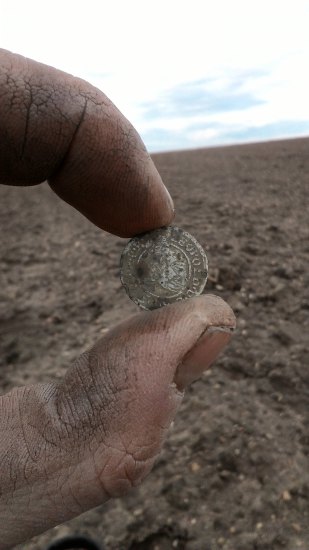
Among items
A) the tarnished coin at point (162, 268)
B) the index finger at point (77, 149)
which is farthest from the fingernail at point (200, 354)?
the index finger at point (77, 149)

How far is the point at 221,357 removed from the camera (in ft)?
11.6

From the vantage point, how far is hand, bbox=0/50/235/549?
1.79 m

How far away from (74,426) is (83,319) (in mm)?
2284

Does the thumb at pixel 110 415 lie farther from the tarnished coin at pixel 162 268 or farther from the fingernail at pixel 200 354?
the tarnished coin at pixel 162 268

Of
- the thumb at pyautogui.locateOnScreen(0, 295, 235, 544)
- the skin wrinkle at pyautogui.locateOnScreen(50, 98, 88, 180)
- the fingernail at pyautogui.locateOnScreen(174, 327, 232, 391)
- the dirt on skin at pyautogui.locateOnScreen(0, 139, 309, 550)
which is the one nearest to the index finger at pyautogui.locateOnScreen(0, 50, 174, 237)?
the skin wrinkle at pyautogui.locateOnScreen(50, 98, 88, 180)

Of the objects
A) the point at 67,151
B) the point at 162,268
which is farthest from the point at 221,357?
the point at 67,151

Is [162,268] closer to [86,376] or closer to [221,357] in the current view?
[86,376]

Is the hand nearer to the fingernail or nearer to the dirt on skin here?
the fingernail

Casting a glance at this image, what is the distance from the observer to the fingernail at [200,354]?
182 centimetres

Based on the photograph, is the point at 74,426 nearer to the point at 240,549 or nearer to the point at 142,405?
the point at 142,405

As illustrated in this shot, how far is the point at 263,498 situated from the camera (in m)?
2.66

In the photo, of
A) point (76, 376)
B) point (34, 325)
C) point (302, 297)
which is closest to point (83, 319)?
point (34, 325)

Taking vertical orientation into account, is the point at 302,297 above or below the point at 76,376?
below

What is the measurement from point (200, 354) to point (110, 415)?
13.0 inches
